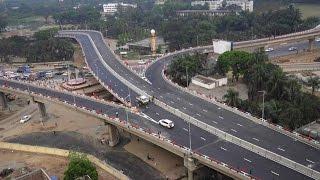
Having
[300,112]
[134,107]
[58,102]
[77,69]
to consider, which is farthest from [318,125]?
[77,69]

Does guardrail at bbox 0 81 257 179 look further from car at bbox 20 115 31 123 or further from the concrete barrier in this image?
car at bbox 20 115 31 123

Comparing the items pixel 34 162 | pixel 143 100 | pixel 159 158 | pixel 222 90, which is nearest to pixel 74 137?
pixel 34 162

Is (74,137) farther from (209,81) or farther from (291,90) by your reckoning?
(291,90)

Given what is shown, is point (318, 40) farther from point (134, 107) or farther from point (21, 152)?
point (21, 152)

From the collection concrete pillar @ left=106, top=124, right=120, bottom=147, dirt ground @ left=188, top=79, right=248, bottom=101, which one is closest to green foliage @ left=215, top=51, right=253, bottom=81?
dirt ground @ left=188, top=79, right=248, bottom=101

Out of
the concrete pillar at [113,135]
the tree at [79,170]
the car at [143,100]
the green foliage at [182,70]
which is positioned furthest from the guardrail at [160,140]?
the green foliage at [182,70]

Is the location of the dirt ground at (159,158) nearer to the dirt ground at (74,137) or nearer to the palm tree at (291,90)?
the dirt ground at (74,137)
